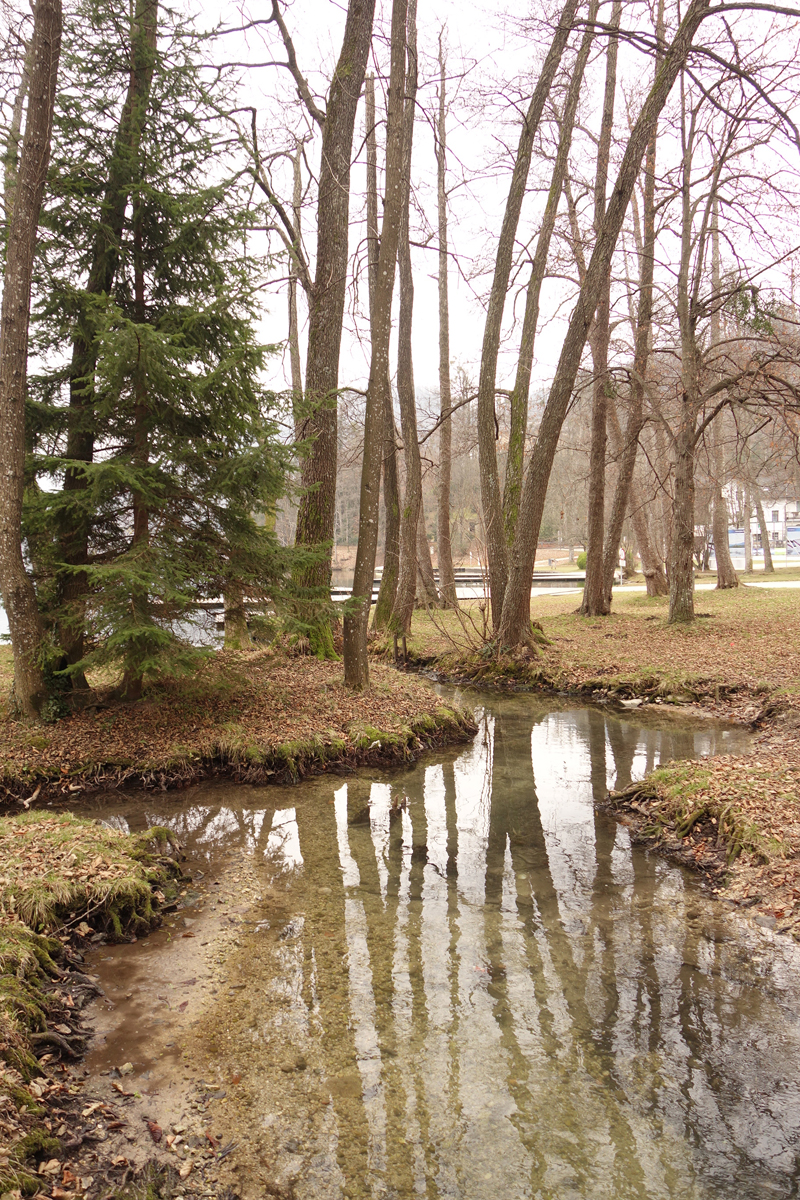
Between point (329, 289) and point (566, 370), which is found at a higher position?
point (329, 289)

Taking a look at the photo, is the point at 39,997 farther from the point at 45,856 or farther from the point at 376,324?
the point at 376,324

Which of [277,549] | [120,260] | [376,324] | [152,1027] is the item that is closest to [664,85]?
[376,324]

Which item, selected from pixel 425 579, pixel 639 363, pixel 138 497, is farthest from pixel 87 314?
pixel 639 363

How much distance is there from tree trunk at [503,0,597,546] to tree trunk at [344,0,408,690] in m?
4.19

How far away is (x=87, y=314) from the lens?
23.8ft

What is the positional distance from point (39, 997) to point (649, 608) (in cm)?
1737

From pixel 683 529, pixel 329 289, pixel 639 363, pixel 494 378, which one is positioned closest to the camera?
pixel 329 289

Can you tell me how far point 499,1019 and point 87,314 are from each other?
281 inches

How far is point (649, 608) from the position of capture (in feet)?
61.4

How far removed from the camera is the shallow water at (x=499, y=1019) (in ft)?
8.92

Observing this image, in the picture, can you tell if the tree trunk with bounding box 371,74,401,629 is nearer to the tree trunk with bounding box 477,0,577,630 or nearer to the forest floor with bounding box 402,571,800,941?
the forest floor with bounding box 402,571,800,941

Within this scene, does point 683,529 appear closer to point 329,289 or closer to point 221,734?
point 329,289

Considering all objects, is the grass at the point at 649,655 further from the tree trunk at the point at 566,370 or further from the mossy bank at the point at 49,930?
the mossy bank at the point at 49,930

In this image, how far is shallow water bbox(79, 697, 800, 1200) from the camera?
2719 millimetres
